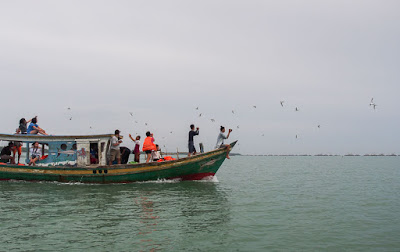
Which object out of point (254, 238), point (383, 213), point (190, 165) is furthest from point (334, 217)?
point (190, 165)

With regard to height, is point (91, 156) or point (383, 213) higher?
point (91, 156)

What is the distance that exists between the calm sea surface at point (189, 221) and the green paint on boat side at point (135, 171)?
7.09 feet

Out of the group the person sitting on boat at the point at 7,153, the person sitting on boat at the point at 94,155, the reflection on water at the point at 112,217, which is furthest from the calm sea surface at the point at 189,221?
the person sitting on boat at the point at 7,153

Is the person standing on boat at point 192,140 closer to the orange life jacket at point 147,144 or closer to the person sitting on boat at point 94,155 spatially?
the orange life jacket at point 147,144

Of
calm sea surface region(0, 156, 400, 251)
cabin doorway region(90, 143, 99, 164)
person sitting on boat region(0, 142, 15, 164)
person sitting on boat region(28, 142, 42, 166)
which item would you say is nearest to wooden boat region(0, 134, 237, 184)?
cabin doorway region(90, 143, 99, 164)

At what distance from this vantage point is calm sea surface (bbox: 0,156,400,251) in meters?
8.21

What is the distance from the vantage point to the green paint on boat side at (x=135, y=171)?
19.0 m

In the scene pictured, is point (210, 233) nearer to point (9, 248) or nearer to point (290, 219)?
point (290, 219)

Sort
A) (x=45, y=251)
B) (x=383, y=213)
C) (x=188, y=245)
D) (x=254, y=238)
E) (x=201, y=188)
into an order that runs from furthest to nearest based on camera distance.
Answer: (x=201, y=188) → (x=383, y=213) → (x=254, y=238) → (x=188, y=245) → (x=45, y=251)

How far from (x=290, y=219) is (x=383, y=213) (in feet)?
14.5

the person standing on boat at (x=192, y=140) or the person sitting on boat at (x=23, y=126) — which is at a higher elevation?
the person sitting on boat at (x=23, y=126)

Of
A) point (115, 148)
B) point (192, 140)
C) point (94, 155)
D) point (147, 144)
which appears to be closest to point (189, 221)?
point (147, 144)

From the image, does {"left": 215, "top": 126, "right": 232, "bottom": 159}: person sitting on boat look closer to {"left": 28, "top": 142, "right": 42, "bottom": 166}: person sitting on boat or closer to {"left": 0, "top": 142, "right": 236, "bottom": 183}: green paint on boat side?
{"left": 0, "top": 142, "right": 236, "bottom": 183}: green paint on boat side

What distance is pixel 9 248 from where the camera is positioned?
24.8 feet
